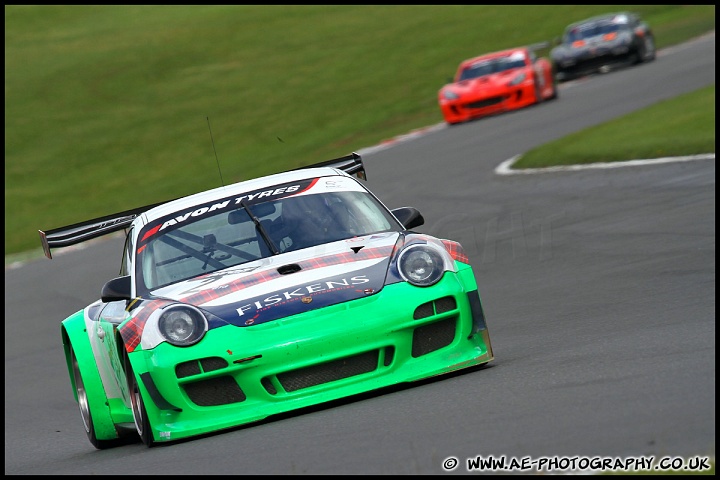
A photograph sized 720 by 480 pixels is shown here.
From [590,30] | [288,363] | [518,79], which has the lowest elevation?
[518,79]

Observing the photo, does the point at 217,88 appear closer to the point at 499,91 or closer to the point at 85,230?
the point at 499,91

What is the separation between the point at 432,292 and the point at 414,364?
344mm

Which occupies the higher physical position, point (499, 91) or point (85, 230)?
point (85, 230)

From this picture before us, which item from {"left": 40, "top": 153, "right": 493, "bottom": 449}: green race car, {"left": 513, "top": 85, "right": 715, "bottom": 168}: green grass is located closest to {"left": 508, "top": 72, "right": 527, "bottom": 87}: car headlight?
{"left": 513, "top": 85, "right": 715, "bottom": 168}: green grass

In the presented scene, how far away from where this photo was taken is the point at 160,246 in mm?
6875

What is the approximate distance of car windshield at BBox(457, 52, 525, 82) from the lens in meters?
24.8

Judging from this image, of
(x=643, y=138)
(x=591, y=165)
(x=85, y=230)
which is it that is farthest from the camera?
(x=643, y=138)

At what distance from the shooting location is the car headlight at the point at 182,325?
5828mm

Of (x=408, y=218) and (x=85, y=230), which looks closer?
(x=408, y=218)

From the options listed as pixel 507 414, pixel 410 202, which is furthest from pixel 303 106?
pixel 507 414

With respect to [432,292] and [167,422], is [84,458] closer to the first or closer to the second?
[167,422]

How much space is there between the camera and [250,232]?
22.6 feet

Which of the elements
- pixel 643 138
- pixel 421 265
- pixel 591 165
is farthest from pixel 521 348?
pixel 643 138

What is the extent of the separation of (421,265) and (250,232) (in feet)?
3.78
